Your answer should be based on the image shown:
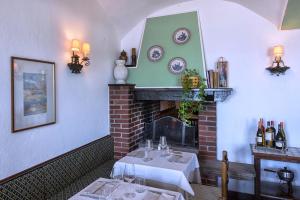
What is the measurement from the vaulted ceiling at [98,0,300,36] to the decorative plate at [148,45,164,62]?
0.57 m

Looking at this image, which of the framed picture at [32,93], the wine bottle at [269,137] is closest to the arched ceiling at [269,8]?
the wine bottle at [269,137]

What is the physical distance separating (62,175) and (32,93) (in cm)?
96

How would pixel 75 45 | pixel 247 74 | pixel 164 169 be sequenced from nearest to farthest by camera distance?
pixel 164 169 → pixel 75 45 → pixel 247 74

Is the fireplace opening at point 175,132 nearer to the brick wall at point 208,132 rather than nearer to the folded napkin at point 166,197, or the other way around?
the brick wall at point 208,132

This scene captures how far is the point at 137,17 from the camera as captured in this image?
3613 millimetres

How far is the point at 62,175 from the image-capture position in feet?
7.98

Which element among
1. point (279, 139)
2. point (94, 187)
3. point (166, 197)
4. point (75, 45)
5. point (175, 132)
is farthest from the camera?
point (175, 132)

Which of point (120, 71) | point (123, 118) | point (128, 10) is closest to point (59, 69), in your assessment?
point (120, 71)

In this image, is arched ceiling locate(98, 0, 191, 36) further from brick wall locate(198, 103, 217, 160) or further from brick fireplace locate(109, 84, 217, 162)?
brick wall locate(198, 103, 217, 160)

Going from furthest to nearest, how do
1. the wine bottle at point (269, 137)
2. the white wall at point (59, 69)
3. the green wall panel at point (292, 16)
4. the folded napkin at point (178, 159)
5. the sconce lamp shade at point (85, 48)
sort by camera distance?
the wine bottle at point (269, 137) → the sconce lamp shade at point (85, 48) → the folded napkin at point (178, 159) → the green wall panel at point (292, 16) → the white wall at point (59, 69)

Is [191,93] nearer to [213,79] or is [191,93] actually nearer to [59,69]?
[213,79]

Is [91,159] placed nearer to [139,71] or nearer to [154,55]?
[139,71]

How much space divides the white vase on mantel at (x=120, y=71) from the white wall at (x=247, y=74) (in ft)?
4.22

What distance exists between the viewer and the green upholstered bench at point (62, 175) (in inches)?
76.7
